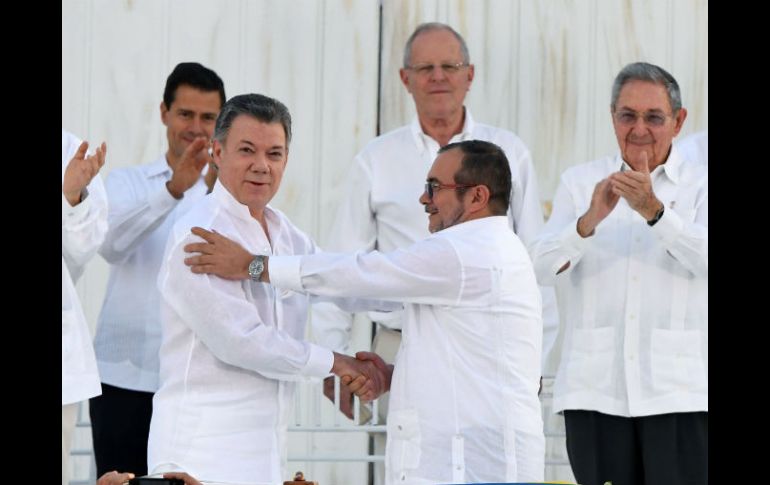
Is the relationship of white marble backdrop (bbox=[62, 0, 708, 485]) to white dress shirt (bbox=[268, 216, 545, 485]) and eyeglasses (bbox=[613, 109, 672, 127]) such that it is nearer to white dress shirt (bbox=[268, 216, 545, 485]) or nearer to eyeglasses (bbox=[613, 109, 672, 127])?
eyeglasses (bbox=[613, 109, 672, 127])

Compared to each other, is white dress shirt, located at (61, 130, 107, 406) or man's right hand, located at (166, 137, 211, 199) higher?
man's right hand, located at (166, 137, 211, 199)

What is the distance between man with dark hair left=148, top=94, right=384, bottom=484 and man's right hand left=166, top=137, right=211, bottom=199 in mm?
727

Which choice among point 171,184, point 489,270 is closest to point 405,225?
point 171,184

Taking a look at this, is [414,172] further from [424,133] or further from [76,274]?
[76,274]

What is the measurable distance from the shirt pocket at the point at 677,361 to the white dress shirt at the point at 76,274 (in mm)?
1826

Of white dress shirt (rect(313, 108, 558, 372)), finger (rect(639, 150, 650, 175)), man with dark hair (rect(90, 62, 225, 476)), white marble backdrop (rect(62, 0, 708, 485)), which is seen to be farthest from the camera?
white marble backdrop (rect(62, 0, 708, 485))

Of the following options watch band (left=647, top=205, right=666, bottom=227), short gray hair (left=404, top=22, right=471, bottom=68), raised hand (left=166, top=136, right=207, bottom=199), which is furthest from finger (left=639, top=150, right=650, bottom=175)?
raised hand (left=166, top=136, right=207, bottom=199)

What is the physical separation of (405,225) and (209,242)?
1321 millimetres

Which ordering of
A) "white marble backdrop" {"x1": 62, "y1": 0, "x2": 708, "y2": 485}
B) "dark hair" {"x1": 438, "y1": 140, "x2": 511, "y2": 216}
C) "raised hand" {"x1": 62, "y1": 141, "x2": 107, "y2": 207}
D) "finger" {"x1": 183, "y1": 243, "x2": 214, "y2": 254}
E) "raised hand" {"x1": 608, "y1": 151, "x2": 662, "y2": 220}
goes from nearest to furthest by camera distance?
"finger" {"x1": 183, "y1": 243, "x2": 214, "y2": 254} < "dark hair" {"x1": 438, "y1": 140, "x2": 511, "y2": 216} < "raised hand" {"x1": 62, "y1": 141, "x2": 107, "y2": 207} < "raised hand" {"x1": 608, "y1": 151, "x2": 662, "y2": 220} < "white marble backdrop" {"x1": 62, "y1": 0, "x2": 708, "y2": 485}

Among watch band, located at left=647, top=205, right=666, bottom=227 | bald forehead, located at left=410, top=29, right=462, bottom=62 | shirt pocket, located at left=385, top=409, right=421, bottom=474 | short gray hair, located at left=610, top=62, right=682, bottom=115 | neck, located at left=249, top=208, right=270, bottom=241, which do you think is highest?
bald forehead, located at left=410, top=29, right=462, bottom=62

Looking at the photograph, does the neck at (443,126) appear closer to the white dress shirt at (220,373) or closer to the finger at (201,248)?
the white dress shirt at (220,373)

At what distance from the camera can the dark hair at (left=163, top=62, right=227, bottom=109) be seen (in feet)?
20.6
